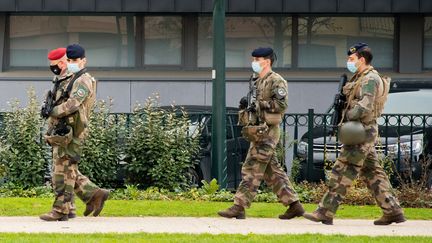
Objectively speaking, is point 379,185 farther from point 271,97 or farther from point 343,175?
point 271,97

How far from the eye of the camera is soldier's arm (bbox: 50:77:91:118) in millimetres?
13328

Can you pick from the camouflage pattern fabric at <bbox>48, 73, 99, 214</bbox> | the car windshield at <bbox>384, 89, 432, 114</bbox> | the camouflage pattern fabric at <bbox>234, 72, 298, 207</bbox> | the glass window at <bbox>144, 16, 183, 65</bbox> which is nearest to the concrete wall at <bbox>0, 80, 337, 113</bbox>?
the glass window at <bbox>144, 16, 183, 65</bbox>

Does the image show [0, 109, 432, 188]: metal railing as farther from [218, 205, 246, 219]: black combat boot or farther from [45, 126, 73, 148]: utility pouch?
[45, 126, 73, 148]: utility pouch

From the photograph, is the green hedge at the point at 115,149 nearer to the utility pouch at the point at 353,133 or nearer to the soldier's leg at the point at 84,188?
the soldier's leg at the point at 84,188

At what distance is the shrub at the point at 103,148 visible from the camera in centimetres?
1644

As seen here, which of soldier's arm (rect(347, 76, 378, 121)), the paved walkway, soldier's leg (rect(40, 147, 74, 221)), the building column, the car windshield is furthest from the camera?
the building column

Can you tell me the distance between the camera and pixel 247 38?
25828mm

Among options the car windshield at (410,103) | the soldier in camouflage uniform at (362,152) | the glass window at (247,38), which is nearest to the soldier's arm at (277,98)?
the soldier in camouflage uniform at (362,152)

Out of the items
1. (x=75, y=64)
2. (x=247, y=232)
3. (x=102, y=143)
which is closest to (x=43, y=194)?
(x=102, y=143)

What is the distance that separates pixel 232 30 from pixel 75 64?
12.4 meters

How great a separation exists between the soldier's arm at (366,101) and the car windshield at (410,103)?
6.29 meters

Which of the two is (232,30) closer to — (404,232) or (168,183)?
(168,183)

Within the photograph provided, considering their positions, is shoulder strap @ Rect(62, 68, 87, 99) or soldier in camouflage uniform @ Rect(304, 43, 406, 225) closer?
soldier in camouflage uniform @ Rect(304, 43, 406, 225)

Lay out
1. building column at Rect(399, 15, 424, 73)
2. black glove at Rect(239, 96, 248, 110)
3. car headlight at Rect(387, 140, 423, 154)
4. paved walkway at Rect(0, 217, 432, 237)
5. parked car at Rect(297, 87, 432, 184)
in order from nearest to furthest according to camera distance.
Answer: paved walkway at Rect(0, 217, 432, 237)
black glove at Rect(239, 96, 248, 110)
parked car at Rect(297, 87, 432, 184)
car headlight at Rect(387, 140, 423, 154)
building column at Rect(399, 15, 424, 73)
